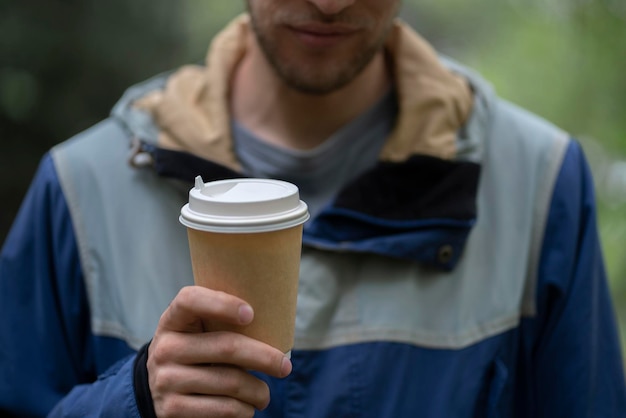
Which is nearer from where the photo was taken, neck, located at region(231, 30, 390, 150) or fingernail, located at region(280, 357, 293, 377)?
fingernail, located at region(280, 357, 293, 377)

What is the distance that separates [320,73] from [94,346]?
2.81 ft

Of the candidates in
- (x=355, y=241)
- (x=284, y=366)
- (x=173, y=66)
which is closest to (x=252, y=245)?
(x=284, y=366)

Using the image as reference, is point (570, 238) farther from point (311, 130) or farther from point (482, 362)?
point (311, 130)

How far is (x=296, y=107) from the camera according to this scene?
2.04 metres

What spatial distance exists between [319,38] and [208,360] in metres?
0.84

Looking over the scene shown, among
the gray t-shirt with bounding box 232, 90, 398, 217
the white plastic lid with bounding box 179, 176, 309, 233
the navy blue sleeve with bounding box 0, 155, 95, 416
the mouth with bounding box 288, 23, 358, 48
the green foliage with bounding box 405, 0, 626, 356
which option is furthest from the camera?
the green foliage with bounding box 405, 0, 626, 356

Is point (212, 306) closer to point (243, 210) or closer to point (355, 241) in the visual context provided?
point (243, 210)

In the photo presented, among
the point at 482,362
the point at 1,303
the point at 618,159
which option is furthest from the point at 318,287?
the point at 618,159

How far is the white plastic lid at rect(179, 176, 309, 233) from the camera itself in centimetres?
117

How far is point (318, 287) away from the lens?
1778 millimetres

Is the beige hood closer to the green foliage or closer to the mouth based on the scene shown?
the mouth

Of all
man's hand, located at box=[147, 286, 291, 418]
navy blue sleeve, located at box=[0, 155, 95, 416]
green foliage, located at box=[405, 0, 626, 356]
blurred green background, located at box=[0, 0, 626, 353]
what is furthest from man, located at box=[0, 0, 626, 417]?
green foliage, located at box=[405, 0, 626, 356]

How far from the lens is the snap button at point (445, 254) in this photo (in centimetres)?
180

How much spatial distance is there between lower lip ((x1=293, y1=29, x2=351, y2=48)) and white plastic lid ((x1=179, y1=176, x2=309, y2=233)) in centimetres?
63
